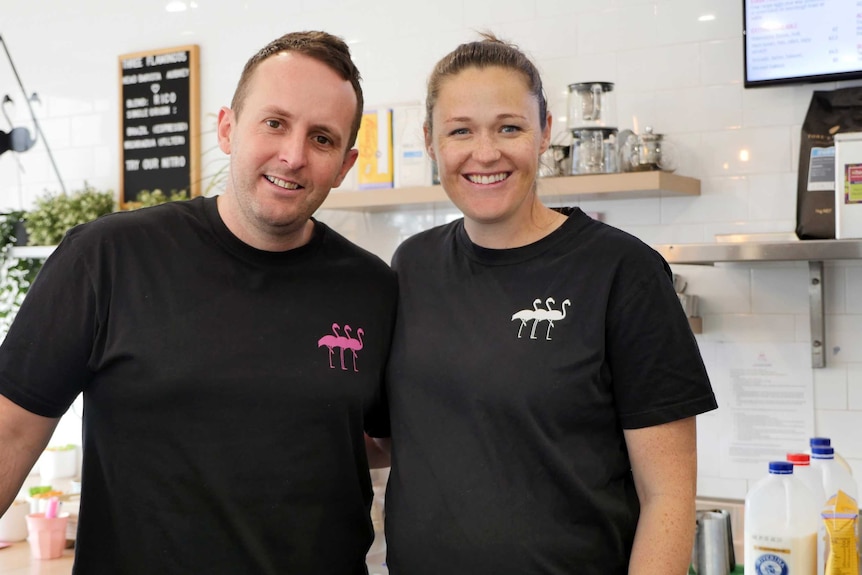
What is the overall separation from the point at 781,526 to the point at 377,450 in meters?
1.01

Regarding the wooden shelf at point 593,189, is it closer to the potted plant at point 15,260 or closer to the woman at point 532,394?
the woman at point 532,394

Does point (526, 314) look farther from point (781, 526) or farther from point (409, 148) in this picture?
point (409, 148)

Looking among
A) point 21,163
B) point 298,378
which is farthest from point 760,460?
point 21,163

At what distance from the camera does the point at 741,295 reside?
3113 mm

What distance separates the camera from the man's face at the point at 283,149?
1.75 meters

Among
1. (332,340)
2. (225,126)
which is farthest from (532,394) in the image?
(225,126)

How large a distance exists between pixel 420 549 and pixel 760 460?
5.75 feet

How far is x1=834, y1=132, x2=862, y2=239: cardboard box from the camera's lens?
2654 millimetres

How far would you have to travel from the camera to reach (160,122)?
4.24 m

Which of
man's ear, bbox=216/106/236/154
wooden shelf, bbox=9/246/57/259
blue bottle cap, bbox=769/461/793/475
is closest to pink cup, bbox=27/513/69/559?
wooden shelf, bbox=9/246/57/259

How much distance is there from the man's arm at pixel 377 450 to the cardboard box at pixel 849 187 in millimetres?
1393

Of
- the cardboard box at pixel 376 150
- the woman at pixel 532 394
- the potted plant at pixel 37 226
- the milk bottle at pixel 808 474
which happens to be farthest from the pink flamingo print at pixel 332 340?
the potted plant at pixel 37 226

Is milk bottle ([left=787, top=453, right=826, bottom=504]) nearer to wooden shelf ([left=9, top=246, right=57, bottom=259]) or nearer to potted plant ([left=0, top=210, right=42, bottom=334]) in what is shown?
wooden shelf ([left=9, top=246, right=57, bottom=259])

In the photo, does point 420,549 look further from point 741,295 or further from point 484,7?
point 484,7
